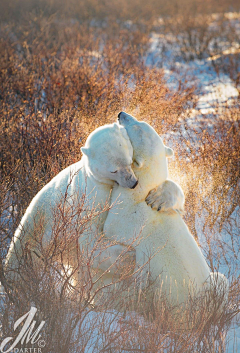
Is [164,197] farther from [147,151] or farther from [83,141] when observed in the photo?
[83,141]

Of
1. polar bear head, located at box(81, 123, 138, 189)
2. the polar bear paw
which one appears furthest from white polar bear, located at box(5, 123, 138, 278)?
the polar bear paw

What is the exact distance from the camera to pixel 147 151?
194 cm

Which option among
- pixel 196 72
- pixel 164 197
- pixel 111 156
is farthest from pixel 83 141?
pixel 196 72

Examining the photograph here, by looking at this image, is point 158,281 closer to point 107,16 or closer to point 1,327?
point 1,327

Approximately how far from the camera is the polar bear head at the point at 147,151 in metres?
1.94

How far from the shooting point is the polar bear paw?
200cm

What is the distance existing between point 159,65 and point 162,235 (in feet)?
25.0

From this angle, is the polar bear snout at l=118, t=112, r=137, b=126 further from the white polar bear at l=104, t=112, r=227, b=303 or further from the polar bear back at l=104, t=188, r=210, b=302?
the polar bear back at l=104, t=188, r=210, b=302

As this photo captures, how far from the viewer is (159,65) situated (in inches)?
358

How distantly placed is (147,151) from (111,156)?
212 millimetres

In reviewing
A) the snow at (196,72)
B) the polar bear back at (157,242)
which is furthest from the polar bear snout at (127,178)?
the snow at (196,72)

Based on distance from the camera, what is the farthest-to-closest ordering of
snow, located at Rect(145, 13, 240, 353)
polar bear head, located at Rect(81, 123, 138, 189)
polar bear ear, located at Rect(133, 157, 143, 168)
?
snow, located at Rect(145, 13, 240, 353) → polar bear ear, located at Rect(133, 157, 143, 168) → polar bear head, located at Rect(81, 123, 138, 189)

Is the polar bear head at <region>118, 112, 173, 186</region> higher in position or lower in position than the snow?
lower

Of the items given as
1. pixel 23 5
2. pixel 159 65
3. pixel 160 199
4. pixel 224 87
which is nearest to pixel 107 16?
pixel 23 5
